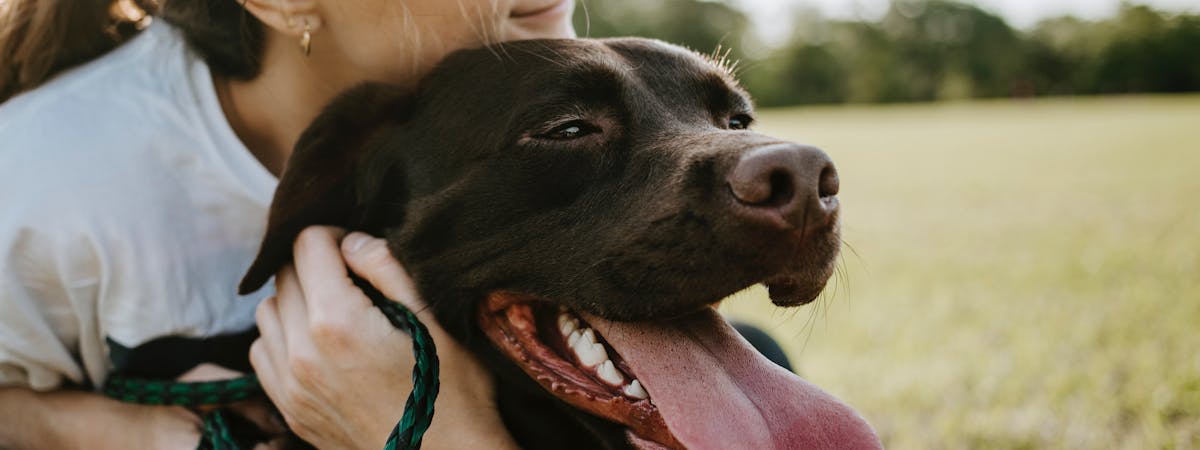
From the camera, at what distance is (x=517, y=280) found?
2.29m

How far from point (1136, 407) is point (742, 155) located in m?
2.91

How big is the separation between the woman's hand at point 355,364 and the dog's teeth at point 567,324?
33cm

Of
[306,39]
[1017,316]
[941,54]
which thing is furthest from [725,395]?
[941,54]

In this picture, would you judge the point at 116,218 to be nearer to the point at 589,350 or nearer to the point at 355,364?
the point at 355,364

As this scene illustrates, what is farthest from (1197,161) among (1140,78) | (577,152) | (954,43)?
(954,43)

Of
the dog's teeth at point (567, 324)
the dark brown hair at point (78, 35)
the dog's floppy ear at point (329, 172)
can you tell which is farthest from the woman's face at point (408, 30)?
the dog's teeth at point (567, 324)

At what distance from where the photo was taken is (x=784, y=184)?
191 cm

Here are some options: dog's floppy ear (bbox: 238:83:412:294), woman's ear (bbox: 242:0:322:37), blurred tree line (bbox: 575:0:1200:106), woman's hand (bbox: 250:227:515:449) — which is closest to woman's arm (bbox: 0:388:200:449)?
woman's hand (bbox: 250:227:515:449)

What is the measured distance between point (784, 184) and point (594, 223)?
509 millimetres

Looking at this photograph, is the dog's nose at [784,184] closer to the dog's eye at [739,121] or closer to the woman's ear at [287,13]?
the dog's eye at [739,121]

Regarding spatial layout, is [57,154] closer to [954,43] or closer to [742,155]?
[742,155]

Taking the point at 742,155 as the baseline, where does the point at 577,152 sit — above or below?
below

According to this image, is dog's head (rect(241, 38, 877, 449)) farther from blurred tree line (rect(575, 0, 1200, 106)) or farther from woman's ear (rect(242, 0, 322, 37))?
blurred tree line (rect(575, 0, 1200, 106))

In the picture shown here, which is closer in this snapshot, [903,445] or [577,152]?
[577,152]
